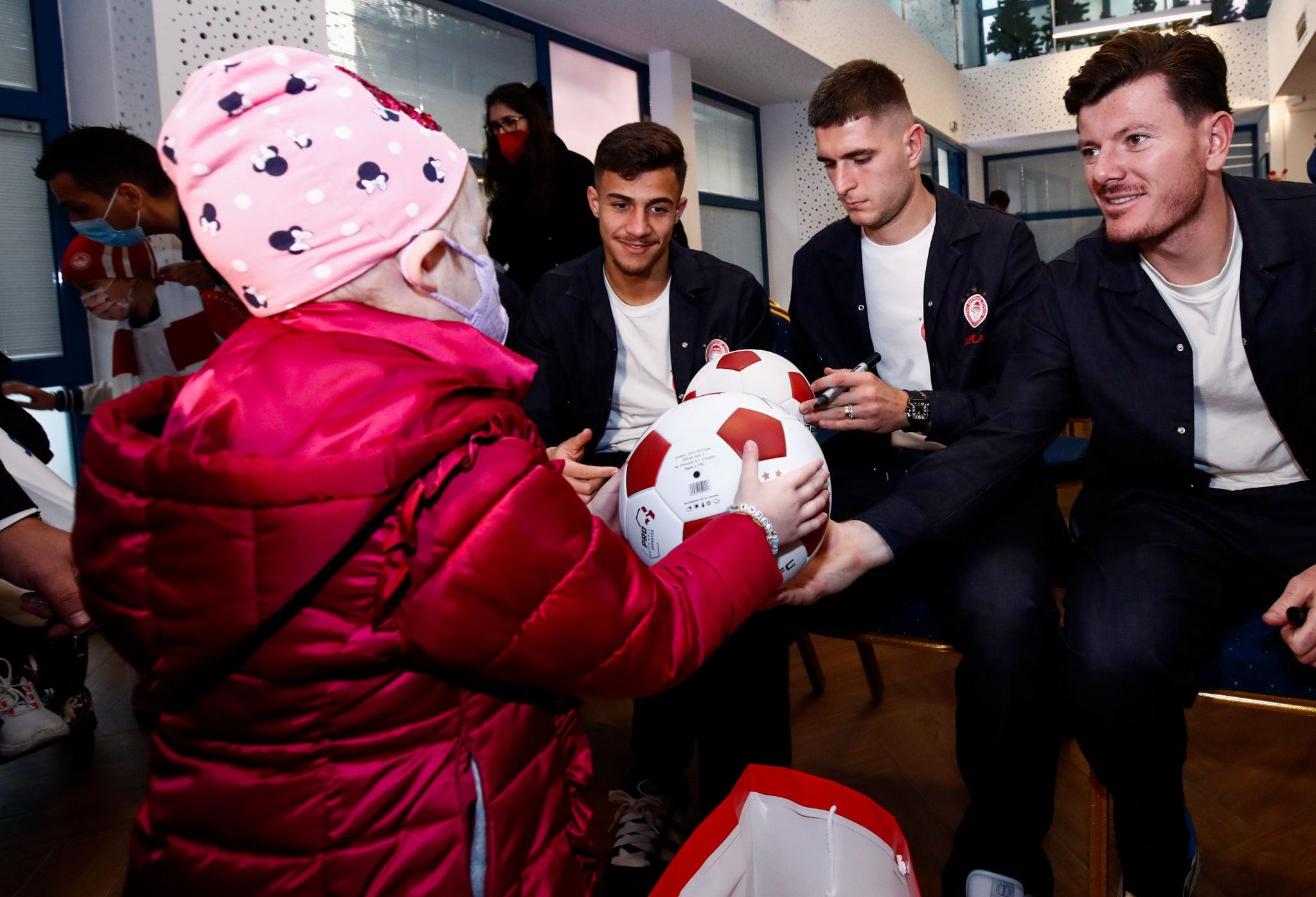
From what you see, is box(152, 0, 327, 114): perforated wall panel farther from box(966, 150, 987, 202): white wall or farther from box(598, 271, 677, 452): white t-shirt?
box(966, 150, 987, 202): white wall

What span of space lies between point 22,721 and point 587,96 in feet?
17.2

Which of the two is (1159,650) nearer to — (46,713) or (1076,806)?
(1076,806)

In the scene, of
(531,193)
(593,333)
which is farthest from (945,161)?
(593,333)

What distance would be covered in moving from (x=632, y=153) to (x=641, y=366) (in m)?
0.59

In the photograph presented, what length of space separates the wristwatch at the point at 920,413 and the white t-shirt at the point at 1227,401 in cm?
49

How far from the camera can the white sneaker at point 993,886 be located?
1.33m

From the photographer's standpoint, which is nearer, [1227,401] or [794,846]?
[794,846]

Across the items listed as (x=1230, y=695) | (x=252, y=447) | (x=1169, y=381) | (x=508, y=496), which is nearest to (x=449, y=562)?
(x=508, y=496)

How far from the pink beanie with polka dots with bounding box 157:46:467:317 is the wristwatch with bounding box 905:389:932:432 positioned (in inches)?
48.6

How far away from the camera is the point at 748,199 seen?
326 inches

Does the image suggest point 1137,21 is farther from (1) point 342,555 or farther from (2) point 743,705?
(1) point 342,555

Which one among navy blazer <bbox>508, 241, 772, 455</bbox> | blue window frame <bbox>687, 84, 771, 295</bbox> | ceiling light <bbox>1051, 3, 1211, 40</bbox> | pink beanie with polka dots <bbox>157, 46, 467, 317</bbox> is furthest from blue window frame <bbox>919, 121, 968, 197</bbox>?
pink beanie with polka dots <bbox>157, 46, 467, 317</bbox>

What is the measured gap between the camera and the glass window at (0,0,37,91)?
118 inches

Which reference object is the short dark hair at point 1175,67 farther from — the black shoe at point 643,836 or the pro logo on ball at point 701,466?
the black shoe at point 643,836
